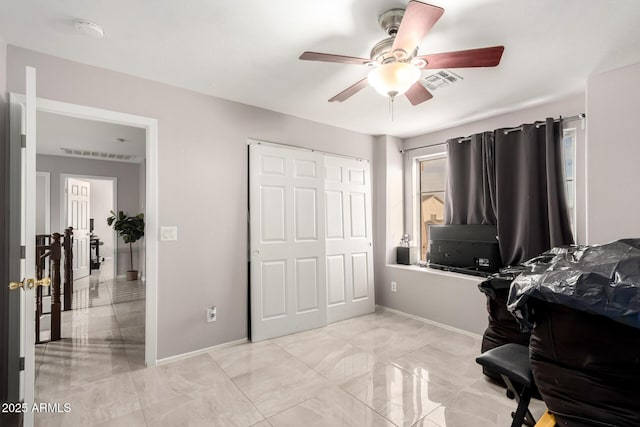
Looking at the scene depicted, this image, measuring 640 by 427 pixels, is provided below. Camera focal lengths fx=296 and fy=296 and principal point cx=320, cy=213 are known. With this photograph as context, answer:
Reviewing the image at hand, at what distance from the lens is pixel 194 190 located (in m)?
2.73

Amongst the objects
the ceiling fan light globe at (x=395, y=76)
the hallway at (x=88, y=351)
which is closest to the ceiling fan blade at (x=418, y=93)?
the ceiling fan light globe at (x=395, y=76)

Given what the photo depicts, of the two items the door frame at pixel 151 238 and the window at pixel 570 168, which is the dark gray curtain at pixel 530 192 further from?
the door frame at pixel 151 238

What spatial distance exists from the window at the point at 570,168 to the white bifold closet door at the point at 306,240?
2098 mm

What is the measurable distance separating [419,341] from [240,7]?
320 centimetres

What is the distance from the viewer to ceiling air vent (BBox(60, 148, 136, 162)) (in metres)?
5.32

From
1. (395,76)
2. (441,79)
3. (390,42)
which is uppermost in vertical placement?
(441,79)

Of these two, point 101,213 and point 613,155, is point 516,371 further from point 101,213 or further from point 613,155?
point 101,213

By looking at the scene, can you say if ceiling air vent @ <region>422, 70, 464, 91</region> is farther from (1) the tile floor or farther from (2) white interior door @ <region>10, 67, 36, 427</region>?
(2) white interior door @ <region>10, 67, 36, 427</region>

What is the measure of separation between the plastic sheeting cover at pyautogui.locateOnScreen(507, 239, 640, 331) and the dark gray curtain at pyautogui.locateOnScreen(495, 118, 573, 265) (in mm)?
1781

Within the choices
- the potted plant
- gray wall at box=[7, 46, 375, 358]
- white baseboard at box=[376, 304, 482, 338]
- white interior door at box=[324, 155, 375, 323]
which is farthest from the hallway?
white baseboard at box=[376, 304, 482, 338]

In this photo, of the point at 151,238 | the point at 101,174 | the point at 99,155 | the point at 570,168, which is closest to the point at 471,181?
the point at 570,168

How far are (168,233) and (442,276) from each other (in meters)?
2.93

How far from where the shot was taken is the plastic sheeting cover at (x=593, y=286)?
0.95m

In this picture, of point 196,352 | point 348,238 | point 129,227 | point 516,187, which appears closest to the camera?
point 196,352
